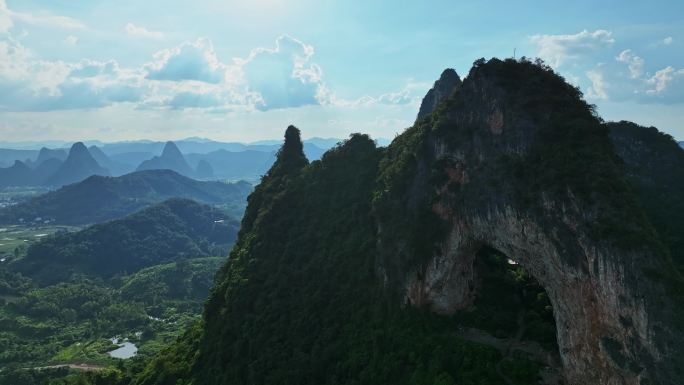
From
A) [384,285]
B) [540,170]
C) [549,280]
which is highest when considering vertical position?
[540,170]

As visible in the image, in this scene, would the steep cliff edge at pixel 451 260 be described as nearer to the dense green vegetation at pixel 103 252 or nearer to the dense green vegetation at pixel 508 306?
the dense green vegetation at pixel 508 306

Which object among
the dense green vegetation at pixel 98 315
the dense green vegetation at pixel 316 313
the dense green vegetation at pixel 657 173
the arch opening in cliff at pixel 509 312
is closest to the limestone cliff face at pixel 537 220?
the arch opening in cliff at pixel 509 312

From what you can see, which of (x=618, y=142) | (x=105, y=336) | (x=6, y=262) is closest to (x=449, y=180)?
(x=618, y=142)

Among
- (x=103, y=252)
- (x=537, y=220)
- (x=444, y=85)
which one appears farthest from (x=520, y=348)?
(x=103, y=252)

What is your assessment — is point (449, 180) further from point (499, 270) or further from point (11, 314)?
point (11, 314)

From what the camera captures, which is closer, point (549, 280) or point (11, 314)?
point (549, 280)

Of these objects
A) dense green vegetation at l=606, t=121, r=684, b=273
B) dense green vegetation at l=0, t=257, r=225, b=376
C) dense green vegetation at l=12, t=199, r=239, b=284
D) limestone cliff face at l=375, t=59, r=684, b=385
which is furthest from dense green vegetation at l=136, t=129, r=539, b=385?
dense green vegetation at l=12, t=199, r=239, b=284
